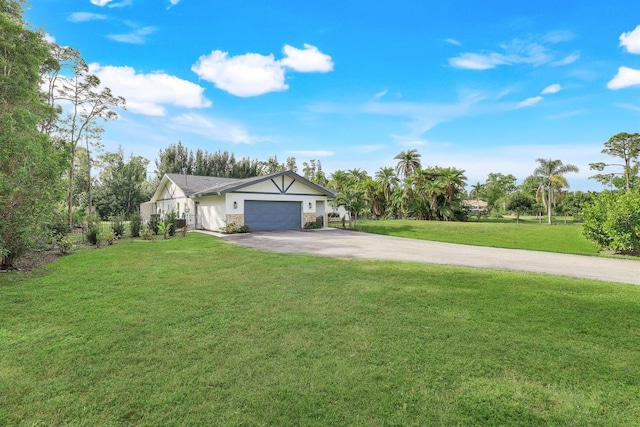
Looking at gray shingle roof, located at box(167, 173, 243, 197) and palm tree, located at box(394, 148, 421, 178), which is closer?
gray shingle roof, located at box(167, 173, 243, 197)

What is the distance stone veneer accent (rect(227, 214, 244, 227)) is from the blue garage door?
430mm

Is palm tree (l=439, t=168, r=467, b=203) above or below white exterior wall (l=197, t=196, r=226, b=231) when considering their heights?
above

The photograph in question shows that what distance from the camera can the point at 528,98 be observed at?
1677 centimetres

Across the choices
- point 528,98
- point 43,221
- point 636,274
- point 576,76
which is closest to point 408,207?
point 528,98

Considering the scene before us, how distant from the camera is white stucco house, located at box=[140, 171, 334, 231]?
58.0 ft

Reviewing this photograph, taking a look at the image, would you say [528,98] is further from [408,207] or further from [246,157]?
[246,157]

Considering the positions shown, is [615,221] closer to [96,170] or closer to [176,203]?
[176,203]

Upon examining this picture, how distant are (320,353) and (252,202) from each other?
52.6 feet

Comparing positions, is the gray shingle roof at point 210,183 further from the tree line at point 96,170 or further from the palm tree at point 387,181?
the palm tree at point 387,181

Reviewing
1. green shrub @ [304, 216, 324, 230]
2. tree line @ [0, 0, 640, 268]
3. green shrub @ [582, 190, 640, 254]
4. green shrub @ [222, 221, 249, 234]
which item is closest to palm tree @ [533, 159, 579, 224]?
tree line @ [0, 0, 640, 268]

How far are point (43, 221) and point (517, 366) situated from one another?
417 inches

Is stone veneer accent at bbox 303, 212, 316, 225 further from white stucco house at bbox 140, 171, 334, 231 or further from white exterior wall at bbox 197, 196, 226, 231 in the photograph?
white exterior wall at bbox 197, 196, 226, 231

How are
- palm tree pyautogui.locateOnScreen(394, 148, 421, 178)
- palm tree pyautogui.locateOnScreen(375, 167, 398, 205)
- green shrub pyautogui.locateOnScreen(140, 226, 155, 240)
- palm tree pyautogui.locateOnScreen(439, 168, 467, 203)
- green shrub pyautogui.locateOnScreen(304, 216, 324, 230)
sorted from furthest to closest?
palm tree pyautogui.locateOnScreen(394, 148, 421, 178)
palm tree pyautogui.locateOnScreen(375, 167, 398, 205)
palm tree pyautogui.locateOnScreen(439, 168, 467, 203)
green shrub pyautogui.locateOnScreen(304, 216, 324, 230)
green shrub pyautogui.locateOnScreen(140, 226, 155, 240)

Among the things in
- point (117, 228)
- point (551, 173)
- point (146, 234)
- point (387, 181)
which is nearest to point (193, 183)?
point (117, 228)
